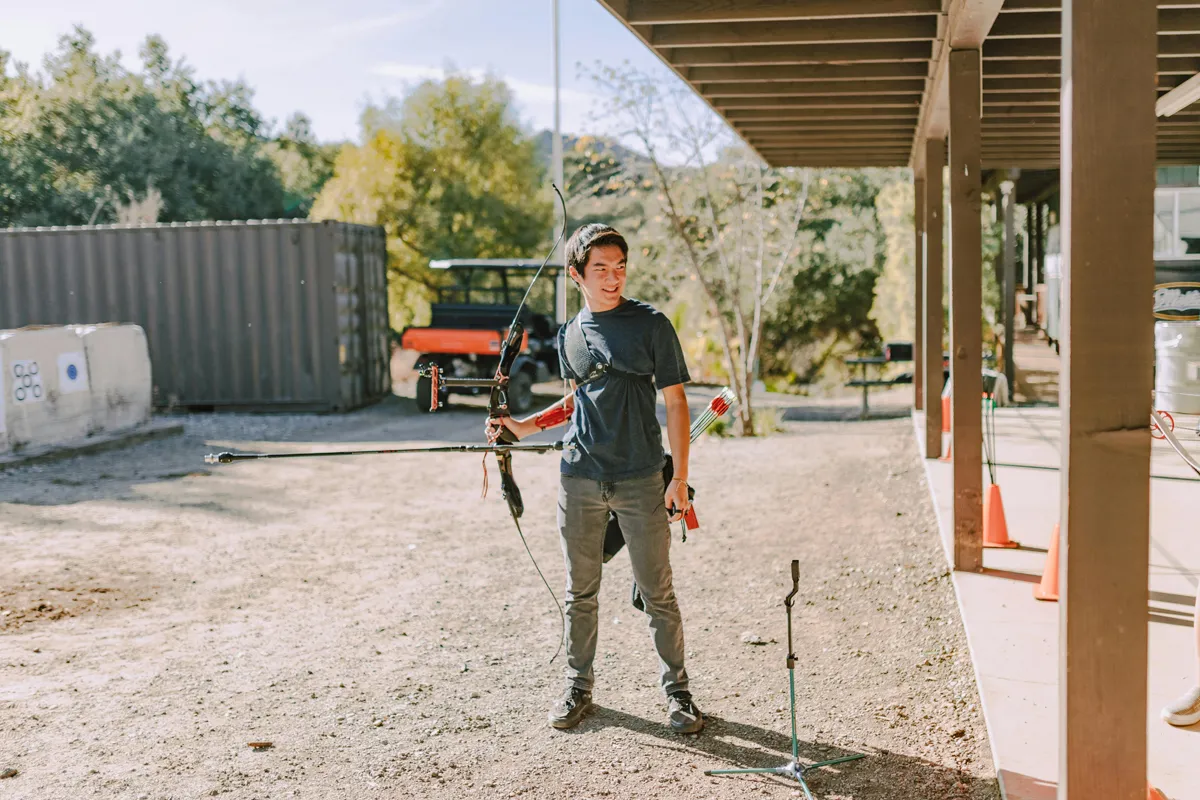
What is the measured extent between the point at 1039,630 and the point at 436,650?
2.59 m

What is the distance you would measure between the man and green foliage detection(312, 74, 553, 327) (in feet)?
69.1

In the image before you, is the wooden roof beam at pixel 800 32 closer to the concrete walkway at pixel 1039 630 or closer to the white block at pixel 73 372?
the concrete walkway at pixel 1039 630

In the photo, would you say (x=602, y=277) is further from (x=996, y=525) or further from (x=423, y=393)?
(x=423, y=393)

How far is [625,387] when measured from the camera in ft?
12.4

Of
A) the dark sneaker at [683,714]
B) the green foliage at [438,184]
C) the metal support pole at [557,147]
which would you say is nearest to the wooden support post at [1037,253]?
the metal support pole at [557,147]

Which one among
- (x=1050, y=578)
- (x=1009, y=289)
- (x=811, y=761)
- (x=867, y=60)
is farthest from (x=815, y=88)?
(x=1009, y=289)

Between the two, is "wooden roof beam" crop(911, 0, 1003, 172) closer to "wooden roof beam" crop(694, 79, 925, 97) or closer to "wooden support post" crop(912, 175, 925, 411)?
"wooden roof beam" crop(694, 79, 925, 97)

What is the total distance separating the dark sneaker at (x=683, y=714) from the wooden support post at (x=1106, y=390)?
1.53 m

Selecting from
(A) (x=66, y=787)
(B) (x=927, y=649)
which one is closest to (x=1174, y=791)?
(B) (x=927, y=649)

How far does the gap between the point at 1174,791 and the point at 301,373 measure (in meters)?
14.0

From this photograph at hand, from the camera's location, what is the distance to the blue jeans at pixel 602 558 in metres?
3.82

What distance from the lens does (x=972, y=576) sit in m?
5.45

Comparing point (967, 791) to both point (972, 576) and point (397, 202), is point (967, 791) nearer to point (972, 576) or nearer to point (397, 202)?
point (972, 576)

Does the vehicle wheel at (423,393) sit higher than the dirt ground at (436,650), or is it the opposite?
the vehicle wheel at (423,393)
